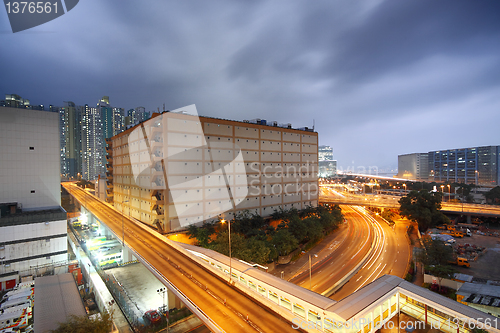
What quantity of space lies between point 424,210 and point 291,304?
131 ft

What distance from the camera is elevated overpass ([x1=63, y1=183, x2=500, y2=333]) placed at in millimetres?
10047

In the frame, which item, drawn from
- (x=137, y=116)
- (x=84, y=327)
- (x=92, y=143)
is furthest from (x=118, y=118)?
(x=84, y=327)

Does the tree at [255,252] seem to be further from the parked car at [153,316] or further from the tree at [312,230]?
the tree at [312,230]

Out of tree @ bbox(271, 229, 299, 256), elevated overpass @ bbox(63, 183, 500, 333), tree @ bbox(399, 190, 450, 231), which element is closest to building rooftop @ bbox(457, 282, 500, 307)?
elevated overpass @ bbox(63, 183, 500, 333)

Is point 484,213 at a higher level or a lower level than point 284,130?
lower

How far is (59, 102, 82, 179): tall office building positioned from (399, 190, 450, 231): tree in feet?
490

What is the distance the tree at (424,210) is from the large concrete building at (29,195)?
177 ft

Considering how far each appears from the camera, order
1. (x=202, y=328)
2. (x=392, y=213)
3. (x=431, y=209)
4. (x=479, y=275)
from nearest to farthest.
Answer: (x=202, y=328) < (x=479, y=275) < (x=431, y=209) < (x=392, y=213)

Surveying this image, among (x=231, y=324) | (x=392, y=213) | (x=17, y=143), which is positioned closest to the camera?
(x=231, y=324)

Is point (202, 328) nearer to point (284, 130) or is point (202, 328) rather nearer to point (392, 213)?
point (284, 130)

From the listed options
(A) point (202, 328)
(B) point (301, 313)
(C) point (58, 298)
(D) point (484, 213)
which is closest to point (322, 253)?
(A) point (202, 328)

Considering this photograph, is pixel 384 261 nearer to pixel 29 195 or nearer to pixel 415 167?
pixel 29 195

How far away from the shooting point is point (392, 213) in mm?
50656

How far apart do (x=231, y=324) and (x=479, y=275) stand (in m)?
28.0
